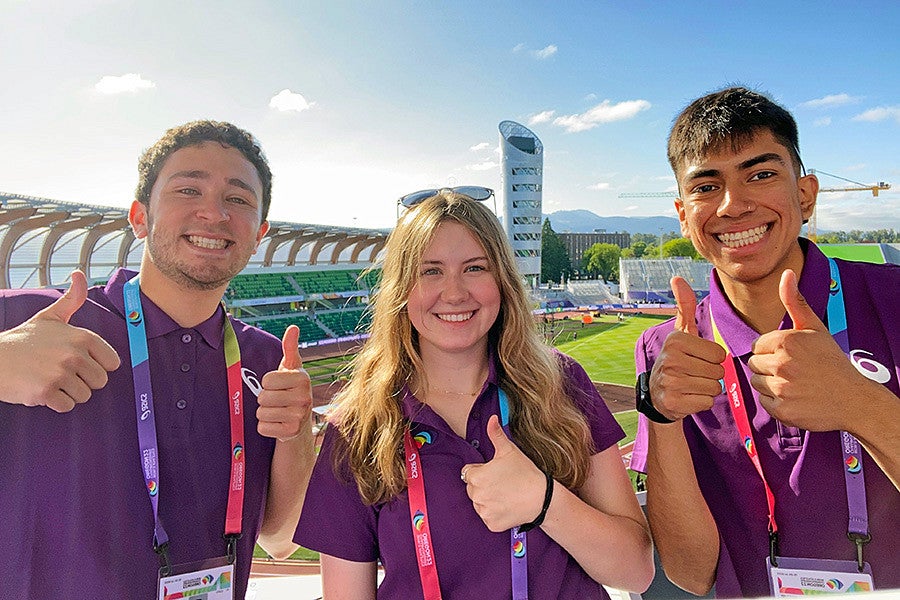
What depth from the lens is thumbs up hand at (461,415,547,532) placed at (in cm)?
138

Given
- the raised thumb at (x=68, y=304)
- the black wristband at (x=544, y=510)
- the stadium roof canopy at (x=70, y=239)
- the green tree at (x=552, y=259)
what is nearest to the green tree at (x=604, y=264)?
the green tree at (x=552, y=259)

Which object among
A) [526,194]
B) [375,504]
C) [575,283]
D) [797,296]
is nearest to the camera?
[797,296]

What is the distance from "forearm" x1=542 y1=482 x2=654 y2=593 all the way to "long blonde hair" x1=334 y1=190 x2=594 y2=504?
0.14m

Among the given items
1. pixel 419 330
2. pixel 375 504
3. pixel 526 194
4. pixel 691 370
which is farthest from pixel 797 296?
pixel 526 194

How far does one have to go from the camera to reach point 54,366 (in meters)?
1.50

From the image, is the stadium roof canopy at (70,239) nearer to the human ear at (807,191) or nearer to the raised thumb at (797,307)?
the human ear at (807,191)

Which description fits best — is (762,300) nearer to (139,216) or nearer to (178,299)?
(178,299)

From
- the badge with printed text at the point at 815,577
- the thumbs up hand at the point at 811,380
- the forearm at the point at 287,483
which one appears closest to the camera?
the thumbs up hand at the point at 811,380

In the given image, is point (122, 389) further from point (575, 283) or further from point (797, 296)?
point (575, 283)

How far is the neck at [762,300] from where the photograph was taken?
1.74m

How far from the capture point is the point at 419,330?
1.69m

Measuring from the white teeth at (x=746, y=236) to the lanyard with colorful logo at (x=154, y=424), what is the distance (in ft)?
5.78

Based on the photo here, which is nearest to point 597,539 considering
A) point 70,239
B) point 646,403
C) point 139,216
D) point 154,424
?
point 646,403

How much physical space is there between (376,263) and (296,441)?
0.71 meters
